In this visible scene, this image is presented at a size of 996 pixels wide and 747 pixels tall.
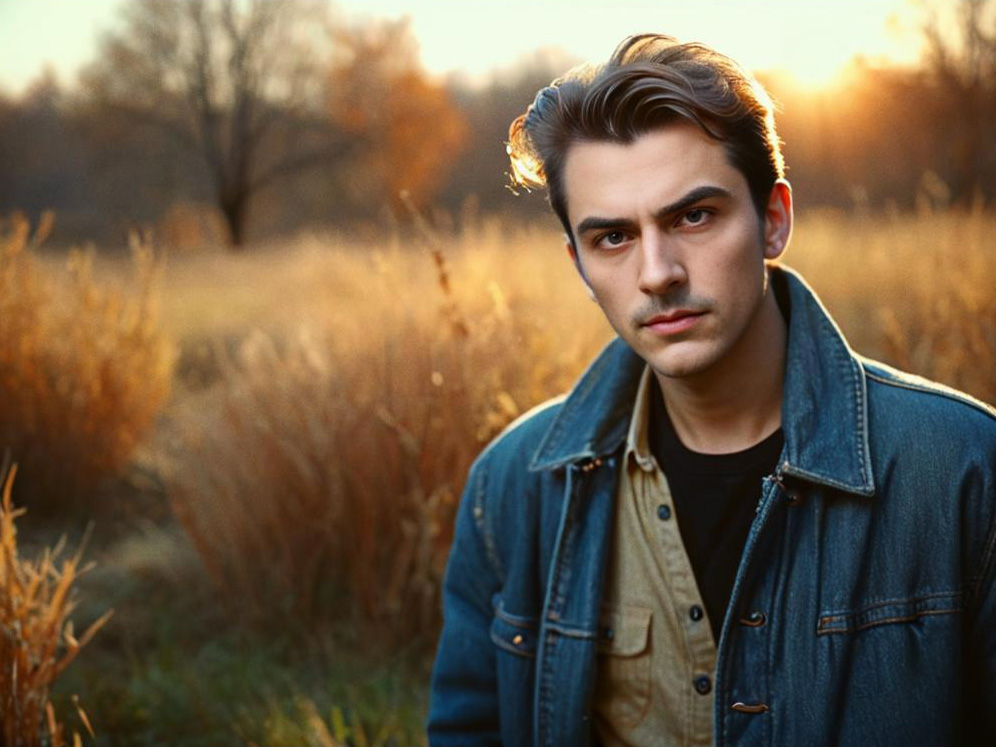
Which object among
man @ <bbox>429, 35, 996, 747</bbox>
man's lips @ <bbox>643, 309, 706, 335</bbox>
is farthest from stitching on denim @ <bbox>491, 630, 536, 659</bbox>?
man's lips @ <bbox>643, 309, 706, 335</bbox>

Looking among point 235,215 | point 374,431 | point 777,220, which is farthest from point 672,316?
point 235,215

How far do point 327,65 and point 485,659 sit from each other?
27400mm

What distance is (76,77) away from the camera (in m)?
24.5

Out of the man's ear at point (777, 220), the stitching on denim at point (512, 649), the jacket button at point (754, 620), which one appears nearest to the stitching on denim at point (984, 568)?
the jacket button at point (754, 620)

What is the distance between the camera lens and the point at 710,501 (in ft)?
6.51

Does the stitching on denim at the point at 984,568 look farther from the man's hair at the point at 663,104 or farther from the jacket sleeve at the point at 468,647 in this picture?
the jacket sleeve at the point at 468,647

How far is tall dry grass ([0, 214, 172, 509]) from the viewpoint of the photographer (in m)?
5.06

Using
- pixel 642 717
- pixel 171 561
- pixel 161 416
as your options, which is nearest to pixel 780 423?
pixel 642 717

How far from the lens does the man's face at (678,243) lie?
73.2 inches

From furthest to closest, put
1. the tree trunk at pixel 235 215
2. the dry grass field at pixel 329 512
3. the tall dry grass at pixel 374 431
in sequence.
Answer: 1. the tree trunk at pixel 235 215
2. the tall dry grass at pixel 374 431
3. the dry grass field at pixel 329 512

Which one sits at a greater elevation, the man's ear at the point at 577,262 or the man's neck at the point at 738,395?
the man's ear at the point at 577,262

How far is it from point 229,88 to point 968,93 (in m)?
21.9

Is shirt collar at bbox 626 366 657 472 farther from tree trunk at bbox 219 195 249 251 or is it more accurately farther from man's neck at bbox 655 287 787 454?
tree trunk at bbox 219 195 249 251

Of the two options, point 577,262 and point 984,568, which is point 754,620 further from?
point 577,262
